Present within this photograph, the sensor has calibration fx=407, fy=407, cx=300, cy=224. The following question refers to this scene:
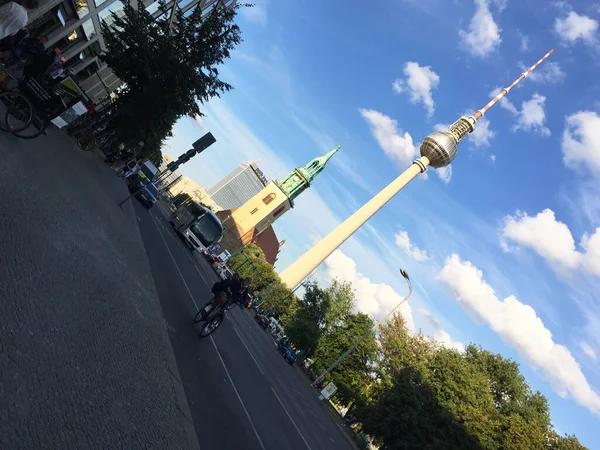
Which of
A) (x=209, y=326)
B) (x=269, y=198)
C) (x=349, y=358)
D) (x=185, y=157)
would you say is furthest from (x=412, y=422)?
(x=269, y=198)

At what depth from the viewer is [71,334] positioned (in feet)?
17.0

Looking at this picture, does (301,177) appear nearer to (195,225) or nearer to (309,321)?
(309,321)

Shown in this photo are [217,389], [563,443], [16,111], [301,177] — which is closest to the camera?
[217,389]

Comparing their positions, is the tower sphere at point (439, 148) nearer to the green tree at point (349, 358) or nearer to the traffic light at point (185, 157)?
the green tree at point (349, 358)

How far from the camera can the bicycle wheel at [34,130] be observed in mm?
9691

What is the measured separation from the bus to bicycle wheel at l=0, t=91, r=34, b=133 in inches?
706

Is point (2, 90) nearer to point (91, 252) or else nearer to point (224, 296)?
point (91, 252)

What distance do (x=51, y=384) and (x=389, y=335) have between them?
158ft

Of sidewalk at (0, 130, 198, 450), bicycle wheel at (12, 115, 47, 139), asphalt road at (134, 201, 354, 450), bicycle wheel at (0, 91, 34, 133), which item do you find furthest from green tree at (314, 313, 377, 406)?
bicycle wheel at (0, 91, 34, 133)

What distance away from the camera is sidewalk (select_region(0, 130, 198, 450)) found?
12.9 feet

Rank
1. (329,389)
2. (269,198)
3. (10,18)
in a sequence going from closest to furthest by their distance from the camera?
(10,18) → (329,389) → (269,198)

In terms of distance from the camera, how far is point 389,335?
4909 centimetres

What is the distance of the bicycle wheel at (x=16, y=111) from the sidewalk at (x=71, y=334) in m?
0.40

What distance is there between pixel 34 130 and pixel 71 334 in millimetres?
8767
